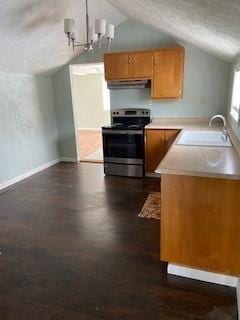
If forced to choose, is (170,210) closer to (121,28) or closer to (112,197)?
(112,197)

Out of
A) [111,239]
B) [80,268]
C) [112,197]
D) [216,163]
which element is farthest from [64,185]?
[216,163]

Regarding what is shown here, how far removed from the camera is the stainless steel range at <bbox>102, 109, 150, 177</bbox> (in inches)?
156

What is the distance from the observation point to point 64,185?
155 inches

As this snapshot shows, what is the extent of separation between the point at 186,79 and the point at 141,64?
2.80ft

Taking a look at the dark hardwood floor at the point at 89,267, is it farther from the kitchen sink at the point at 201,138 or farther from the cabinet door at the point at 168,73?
the cabinet door at the point at 168,73

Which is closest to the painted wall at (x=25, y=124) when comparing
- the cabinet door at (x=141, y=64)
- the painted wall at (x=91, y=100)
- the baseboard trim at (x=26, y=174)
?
the baseboard trim at (x=26, y=174)

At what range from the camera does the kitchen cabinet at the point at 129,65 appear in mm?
3859

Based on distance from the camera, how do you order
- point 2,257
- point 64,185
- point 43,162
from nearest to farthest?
point 2,257, point 64,185, point 43,162

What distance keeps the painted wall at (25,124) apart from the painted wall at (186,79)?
3.24 ft

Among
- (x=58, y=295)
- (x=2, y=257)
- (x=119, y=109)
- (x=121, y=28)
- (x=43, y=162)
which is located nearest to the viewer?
(x=58, y=295)

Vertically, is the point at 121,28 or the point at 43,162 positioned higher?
the point at 121,28

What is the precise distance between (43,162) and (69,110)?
123cm

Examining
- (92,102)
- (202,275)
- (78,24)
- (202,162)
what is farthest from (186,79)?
(92,102)

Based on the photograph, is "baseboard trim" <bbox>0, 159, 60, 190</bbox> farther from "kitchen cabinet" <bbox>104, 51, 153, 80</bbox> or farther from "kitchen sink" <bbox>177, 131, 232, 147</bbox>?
"kitchen sink" <bbox>177, 131, 232, 147</bbox>
